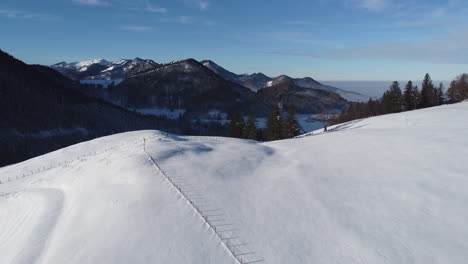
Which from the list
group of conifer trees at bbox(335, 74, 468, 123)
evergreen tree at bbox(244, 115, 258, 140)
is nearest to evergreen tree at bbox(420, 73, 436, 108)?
group of conifer trees at bbox(335, 74, 468, 123)

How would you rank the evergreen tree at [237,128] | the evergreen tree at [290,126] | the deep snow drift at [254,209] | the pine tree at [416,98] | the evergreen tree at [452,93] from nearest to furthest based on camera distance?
the deep snow drift at [254,209], the evergreen tree at [290,126], the evergreen tree at [237,128], the pine tree at [416,98], the evergreen tree at [452,93]

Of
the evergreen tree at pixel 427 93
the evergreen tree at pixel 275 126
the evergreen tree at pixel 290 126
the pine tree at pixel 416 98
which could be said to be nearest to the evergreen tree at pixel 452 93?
the evergreen tree at pixel 427 93

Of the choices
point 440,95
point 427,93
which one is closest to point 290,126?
point 427,93

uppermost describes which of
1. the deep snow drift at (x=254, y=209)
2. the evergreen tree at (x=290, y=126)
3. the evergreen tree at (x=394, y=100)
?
the evergreen tree at (x=394, y=100)

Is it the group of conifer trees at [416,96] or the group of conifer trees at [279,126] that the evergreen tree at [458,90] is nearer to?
the group of conifer trees at [416,96]

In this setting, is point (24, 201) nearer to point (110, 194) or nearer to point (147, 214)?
point (110, 194)

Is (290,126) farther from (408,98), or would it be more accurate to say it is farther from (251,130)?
(408,98)
